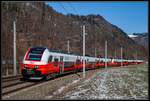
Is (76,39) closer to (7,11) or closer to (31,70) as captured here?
(7,11)

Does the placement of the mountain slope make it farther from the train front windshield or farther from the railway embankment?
the railway embankment

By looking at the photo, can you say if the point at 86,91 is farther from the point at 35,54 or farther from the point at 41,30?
the point at 41,30

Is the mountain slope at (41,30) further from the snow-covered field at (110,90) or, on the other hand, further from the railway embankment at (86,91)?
the railway embankment at (86,91)

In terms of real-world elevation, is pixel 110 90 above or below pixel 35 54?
below

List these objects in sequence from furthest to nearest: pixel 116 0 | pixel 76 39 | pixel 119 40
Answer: pixel 119 40 → pixel 76 39 → pixel 116 0

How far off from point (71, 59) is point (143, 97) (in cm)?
2725

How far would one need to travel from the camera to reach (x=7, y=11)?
290ft

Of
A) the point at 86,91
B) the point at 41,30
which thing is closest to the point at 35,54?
the point at 86,91

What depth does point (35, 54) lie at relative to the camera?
29.1 m

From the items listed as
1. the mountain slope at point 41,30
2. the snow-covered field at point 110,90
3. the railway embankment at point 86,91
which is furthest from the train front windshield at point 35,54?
the mountain slope at point 41,30

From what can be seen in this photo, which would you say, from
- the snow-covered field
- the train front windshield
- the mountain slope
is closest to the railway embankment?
the snow-covered field

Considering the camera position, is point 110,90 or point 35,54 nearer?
point 110,90

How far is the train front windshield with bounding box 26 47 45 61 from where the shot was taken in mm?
28859

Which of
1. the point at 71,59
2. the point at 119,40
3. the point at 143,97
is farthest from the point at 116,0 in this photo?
the point at 119,40
